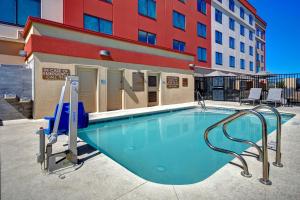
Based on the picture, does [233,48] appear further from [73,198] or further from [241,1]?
[73,198]

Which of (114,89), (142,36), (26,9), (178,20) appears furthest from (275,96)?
(26,9)

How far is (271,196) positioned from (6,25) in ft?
42.5

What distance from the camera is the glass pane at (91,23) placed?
12.8 m

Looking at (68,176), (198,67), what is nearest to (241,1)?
(198,67)

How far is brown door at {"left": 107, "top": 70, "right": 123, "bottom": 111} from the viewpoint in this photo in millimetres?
10938

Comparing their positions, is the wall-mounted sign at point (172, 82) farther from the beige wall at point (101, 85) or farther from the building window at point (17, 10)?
the building window at point (17, 10)

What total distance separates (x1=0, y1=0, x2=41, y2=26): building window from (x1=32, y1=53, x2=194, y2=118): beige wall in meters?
4.01

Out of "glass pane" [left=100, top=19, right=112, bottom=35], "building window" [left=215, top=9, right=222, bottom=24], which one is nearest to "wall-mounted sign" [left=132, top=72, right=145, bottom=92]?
"glass pane" [left=100, top=19, right=112, bottom=35]

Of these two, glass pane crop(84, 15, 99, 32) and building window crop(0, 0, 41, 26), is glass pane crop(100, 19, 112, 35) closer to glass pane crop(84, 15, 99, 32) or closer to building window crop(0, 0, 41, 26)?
glass pane crop(84, 15, 99, 32)

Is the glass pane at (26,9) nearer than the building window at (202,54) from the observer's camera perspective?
Yes

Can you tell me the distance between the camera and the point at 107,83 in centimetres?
1084

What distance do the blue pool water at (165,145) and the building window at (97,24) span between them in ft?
25.0

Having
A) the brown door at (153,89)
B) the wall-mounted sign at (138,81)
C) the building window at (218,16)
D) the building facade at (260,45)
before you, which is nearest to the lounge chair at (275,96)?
the brown door at (153,89)

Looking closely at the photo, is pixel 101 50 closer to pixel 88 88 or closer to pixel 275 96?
pixel 88 88
